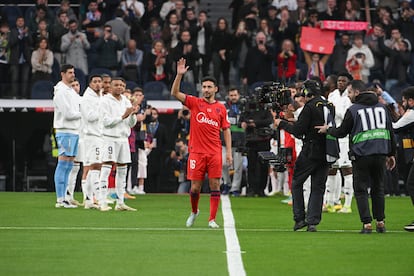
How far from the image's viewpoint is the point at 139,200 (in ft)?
74.1

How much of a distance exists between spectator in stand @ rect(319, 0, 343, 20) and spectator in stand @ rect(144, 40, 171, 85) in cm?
450

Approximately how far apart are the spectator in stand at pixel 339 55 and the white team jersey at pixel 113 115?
34.0 feet

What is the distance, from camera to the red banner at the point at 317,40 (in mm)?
27688

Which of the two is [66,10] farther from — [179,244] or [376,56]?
[179,244]

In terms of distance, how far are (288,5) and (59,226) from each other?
16.4m

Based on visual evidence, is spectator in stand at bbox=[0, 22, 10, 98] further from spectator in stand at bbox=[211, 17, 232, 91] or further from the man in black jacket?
the man in black jacket

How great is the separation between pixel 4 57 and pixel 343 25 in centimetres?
891

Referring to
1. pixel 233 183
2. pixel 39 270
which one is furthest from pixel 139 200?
pixel 39 270

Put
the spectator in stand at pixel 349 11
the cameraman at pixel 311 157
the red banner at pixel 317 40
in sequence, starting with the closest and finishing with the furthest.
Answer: the cameraman at pixel 311 157 → the red banner at pixel 317 40 → the spectator in stand at pixel 349 11

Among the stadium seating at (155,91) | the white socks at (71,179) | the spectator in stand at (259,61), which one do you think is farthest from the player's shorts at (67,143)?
the spectator in stand at (259,61)

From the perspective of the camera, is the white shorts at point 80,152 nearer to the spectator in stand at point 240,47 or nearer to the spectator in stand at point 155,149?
the spectator in stand at point 155,149

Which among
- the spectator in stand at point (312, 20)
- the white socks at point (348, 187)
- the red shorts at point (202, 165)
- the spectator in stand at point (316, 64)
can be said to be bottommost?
the white socks at point (348, 187)

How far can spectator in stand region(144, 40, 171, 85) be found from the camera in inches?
1113

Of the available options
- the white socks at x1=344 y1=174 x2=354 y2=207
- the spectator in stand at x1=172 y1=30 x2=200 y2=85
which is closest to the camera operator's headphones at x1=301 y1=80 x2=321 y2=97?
the white socks at x1=344 y1=174 x2=354 y2=207
